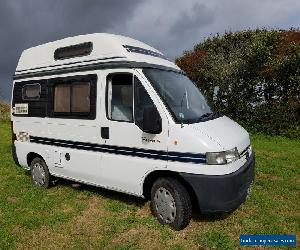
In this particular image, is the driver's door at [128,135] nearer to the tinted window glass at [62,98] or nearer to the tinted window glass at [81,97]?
the tinted window glass at [81,97]

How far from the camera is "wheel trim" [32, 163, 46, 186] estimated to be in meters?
9.27

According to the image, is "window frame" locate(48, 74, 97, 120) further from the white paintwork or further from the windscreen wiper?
the windscreen wiper

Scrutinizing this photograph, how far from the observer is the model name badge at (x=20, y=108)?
9367 millimetres

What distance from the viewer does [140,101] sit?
262 inches

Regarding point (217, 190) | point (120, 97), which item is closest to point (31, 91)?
point (120, 97)

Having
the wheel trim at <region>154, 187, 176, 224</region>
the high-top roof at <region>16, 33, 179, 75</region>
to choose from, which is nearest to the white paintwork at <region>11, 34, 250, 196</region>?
the high-top roof at <region>16, 33, 179, 75</region>

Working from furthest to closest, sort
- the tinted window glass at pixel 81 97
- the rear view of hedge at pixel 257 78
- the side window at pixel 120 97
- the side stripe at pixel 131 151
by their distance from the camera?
the rear view of hedge at pixel 257 78 → the tinted window glass at pixel 81 97 → the side window at pixel 120 97 → the side stripe at pixel 131 151

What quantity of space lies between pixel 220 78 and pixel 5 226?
614 inches

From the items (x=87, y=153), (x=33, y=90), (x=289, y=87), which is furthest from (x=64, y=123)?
(x=289, y=87)

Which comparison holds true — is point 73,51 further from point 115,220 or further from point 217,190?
point 217,190

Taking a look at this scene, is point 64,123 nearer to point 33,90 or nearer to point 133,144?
point 33,90

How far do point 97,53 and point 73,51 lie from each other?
854 millimetres

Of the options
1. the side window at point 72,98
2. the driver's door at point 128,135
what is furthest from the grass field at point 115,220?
the side window at point 72,98

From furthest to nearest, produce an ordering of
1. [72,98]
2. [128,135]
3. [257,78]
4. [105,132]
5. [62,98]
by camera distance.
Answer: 1. [257,78]
2. [62,98]
3. [72,98]
4. [105,132]
5. [128,135]
